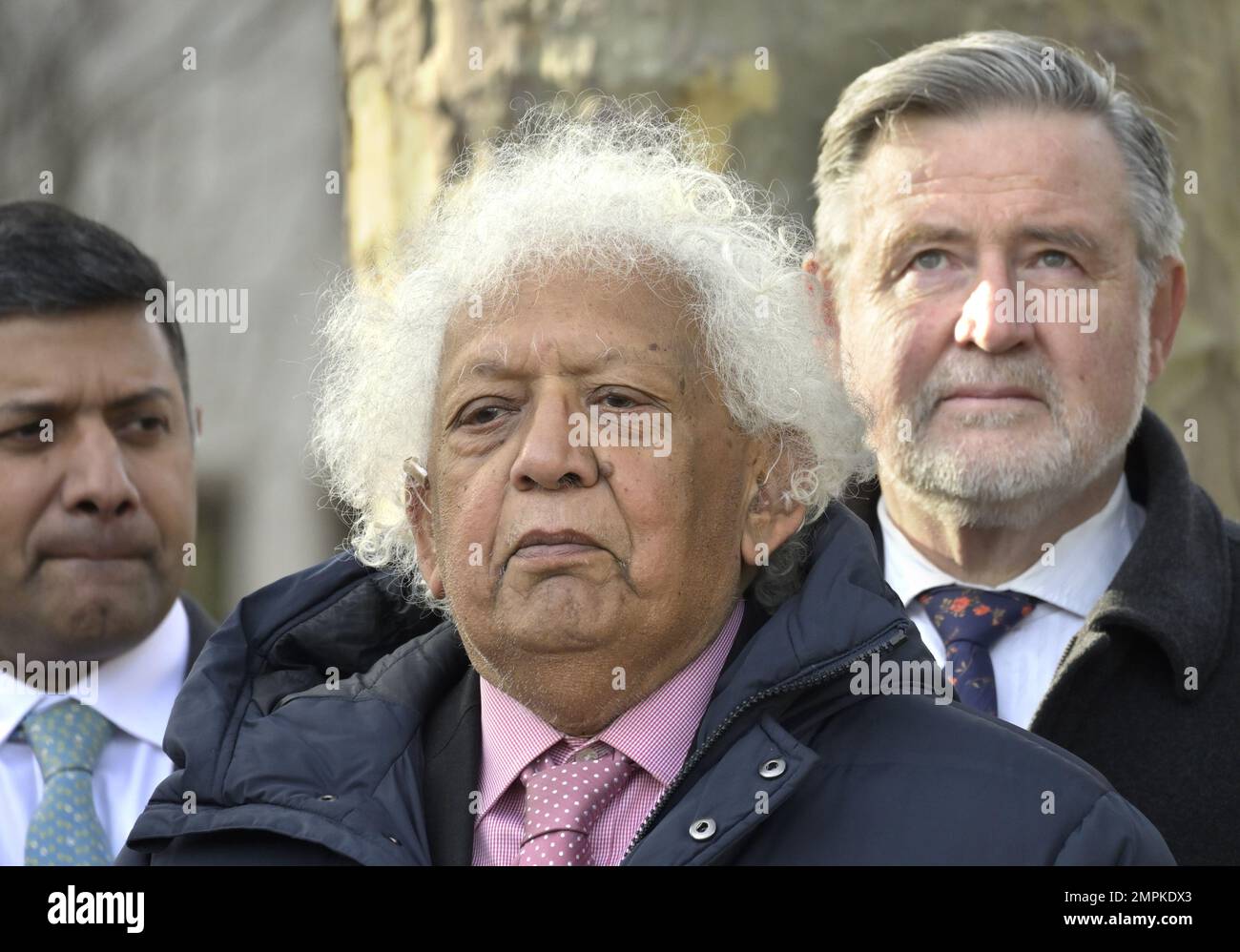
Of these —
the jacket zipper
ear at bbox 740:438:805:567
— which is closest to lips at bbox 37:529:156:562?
ear at bbox 740:438:805:567

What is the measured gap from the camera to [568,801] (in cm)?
293

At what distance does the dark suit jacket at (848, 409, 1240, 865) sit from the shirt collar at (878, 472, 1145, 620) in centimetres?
16

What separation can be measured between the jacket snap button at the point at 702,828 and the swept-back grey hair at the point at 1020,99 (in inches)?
79.0

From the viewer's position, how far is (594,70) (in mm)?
5000

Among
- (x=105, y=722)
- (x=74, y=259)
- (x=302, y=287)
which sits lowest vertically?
(x=105, y=722)

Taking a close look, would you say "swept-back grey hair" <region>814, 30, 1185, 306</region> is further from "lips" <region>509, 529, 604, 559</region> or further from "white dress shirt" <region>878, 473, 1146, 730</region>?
"lips" <region>509, 529, 604, 559</region>

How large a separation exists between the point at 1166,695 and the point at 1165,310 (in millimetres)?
1040

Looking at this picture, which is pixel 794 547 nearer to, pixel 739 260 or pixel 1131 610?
pixel 739 260

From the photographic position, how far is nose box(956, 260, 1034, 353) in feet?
13.0

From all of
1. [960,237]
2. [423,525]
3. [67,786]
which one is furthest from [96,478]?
[960,237]

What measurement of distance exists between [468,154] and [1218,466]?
225cm

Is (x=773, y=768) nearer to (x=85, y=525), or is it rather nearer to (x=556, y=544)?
(x=556, y=544)
